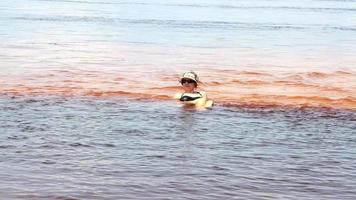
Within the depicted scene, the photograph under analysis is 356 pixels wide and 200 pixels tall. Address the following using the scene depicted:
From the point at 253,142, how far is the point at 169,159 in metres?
1.94

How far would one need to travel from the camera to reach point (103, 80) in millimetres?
19578

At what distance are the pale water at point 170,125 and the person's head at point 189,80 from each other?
0.49 metres

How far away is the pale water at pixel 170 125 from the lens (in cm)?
889

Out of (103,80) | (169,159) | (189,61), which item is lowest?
(169,159)

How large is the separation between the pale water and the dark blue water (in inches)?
1.0

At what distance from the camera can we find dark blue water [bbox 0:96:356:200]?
866 cm

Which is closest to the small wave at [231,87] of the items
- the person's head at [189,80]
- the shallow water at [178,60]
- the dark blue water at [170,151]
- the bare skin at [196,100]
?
the shallow water at [178,60]

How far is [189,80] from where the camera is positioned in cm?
1508

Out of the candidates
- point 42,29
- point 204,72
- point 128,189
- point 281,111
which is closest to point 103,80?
point 204,72

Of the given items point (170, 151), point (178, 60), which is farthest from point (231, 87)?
point (170, 151)

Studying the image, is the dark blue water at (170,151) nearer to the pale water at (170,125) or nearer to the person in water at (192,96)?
the pale water at (170,125)

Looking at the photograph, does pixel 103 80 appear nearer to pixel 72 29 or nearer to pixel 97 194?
pixel 97 194

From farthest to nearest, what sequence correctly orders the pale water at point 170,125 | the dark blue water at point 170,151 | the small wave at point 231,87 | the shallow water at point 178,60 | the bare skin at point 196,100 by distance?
1. the shallow water at point 178,60
2. the small wave at point 231,87
3. the bare skin at point 196,100
4. the pale water at point 170,125
5. the dark blue water at point 170,151

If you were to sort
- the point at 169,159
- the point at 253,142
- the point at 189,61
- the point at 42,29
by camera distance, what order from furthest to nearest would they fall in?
the point at 42,29, the point at 189,61, the point at 253,142, the point at 169,159
